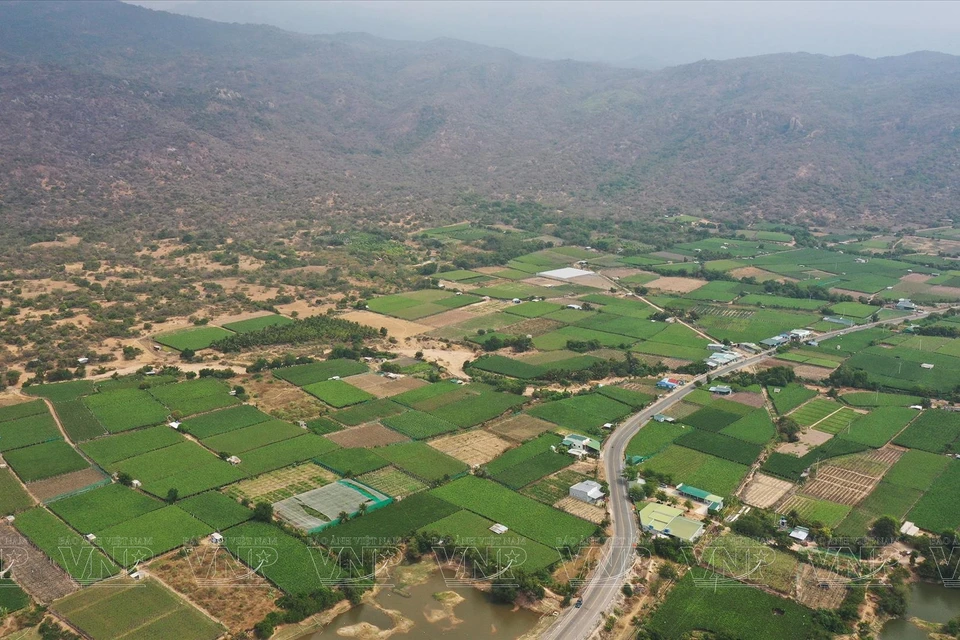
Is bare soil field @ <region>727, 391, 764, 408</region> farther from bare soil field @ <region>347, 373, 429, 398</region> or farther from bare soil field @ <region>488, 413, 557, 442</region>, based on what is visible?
bare soil field @ <region>347, 373, 429, 398</region>

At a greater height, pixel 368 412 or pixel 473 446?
pixel 473 446

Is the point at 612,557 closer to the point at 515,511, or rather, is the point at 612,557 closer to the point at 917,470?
the point at 515,511

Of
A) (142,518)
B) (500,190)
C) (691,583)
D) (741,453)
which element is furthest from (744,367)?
(500,190)

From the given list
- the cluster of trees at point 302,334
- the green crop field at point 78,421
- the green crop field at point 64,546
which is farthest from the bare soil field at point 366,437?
the cluster of trees at point 302,334

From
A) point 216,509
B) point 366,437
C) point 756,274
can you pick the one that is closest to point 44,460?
point 216,509

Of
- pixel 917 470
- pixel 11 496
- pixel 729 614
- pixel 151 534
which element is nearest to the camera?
pixel 729 614

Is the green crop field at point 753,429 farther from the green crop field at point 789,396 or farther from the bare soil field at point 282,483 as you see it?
the bare soil field at point 282,483

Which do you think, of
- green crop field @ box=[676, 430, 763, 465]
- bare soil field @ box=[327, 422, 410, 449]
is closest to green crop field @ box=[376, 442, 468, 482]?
bare soil field @ box=[327, 422, 410, 449]
